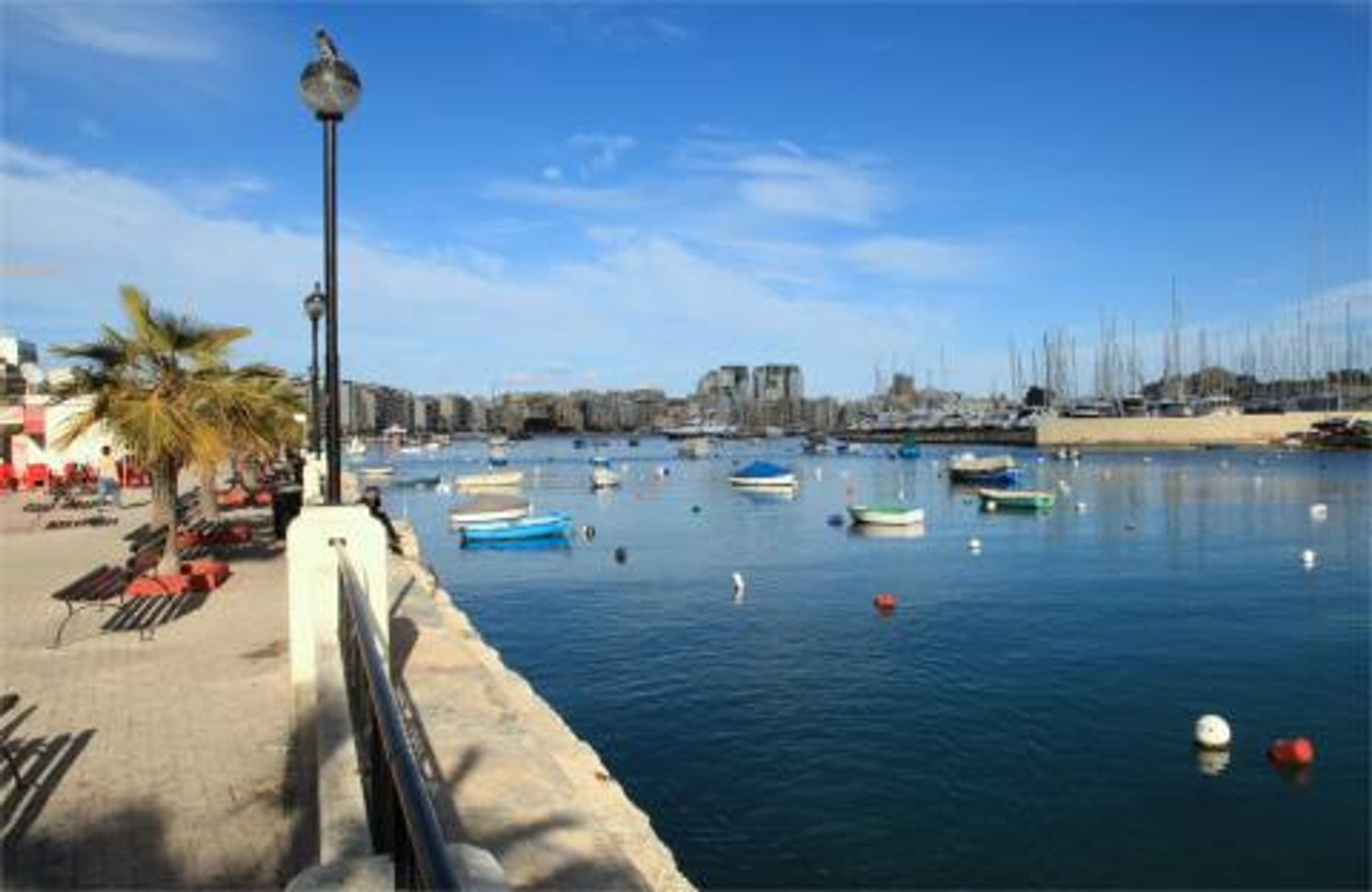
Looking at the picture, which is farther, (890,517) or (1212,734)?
(890,517)

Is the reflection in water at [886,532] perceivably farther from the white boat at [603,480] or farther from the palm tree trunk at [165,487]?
the white boat at [603,480]

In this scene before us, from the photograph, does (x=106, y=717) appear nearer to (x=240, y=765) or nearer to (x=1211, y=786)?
(x=240, y=765)

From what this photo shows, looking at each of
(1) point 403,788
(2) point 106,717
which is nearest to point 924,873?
(2) point 106,717

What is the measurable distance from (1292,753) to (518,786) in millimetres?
14653

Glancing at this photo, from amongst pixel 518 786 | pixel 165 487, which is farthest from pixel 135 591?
pixel 518 786

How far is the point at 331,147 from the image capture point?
10.1m

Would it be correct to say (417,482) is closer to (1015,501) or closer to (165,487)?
(1015,501)

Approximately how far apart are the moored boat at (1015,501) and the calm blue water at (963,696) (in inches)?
559

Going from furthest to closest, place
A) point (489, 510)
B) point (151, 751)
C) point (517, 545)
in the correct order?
point (489, 510) → point (517, 545) → point (151, 751)

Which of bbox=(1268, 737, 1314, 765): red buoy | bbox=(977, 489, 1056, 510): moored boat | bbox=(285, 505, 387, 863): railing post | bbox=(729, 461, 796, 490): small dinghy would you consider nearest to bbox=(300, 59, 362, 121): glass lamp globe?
bbox=(285, 505, 387, 863): railing post

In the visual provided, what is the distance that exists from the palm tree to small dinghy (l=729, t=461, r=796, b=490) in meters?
71.1

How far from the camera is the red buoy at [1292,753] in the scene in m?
17.4

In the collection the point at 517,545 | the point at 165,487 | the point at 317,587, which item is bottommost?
the point at 517,545

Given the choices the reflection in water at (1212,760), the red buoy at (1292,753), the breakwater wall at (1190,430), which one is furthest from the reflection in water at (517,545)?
the breakwater wall at (1190,430)
